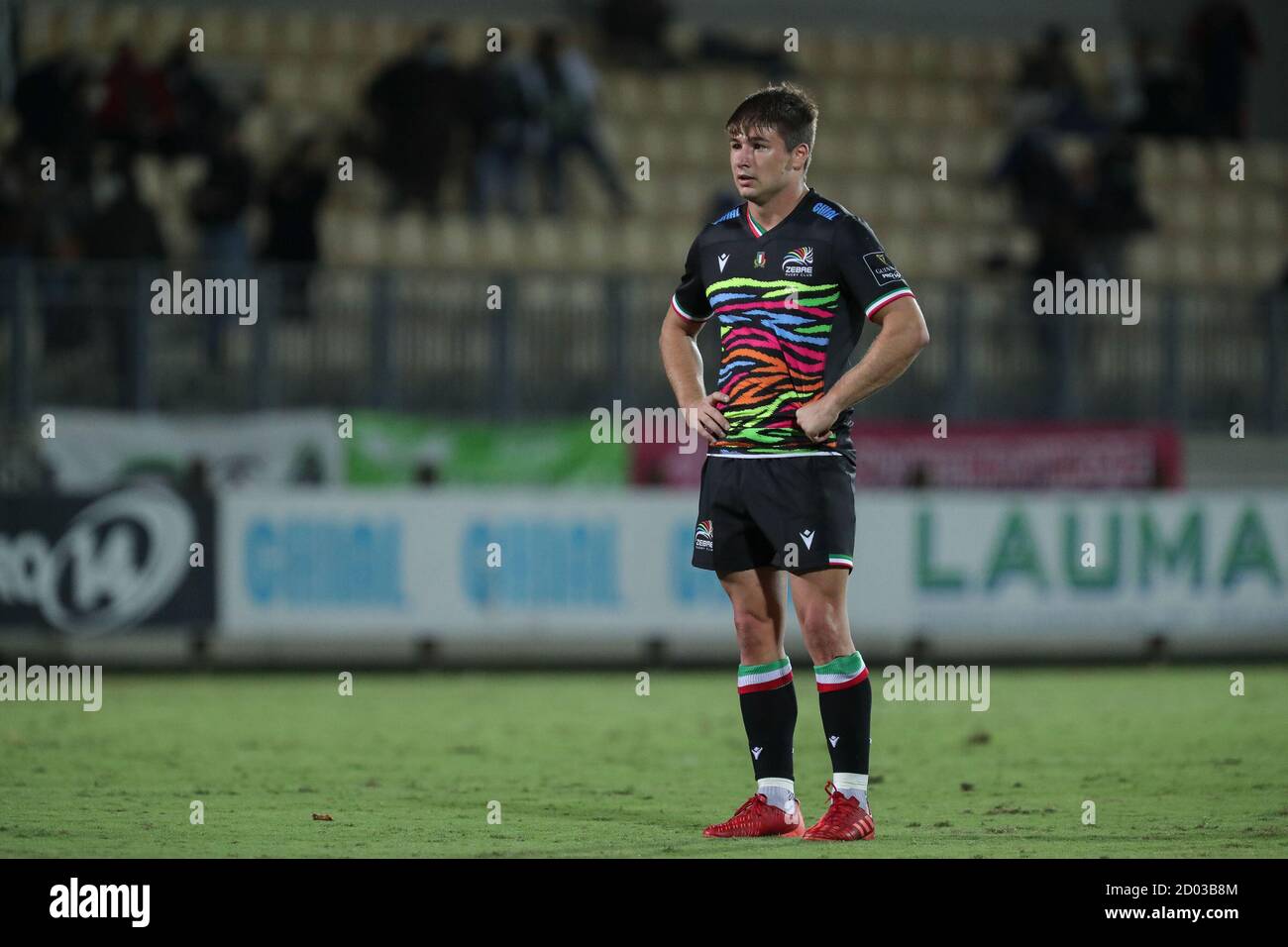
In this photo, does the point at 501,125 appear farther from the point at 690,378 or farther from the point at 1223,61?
the point at 690,378

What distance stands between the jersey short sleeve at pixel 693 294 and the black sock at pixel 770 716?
4.23 ft

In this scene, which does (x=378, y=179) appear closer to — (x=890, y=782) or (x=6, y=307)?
(x=6, y=307)

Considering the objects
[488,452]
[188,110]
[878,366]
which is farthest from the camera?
[188,110]

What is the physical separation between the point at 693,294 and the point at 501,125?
41.8 feet

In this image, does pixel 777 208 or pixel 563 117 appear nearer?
pixel 777 208

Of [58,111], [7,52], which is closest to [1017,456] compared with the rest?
[58,111]

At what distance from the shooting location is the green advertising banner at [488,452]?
1602 cm

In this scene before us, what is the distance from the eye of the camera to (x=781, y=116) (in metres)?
6.80

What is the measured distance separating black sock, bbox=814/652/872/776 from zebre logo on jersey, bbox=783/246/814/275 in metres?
1.33

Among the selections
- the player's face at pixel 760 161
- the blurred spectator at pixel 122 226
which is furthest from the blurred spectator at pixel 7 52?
the player's face at pixel 760 161

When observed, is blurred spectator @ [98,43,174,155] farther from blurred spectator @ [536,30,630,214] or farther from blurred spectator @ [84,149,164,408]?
blurred spectator @ [536,30,630,214]

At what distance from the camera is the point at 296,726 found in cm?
1133

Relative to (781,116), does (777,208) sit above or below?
below
